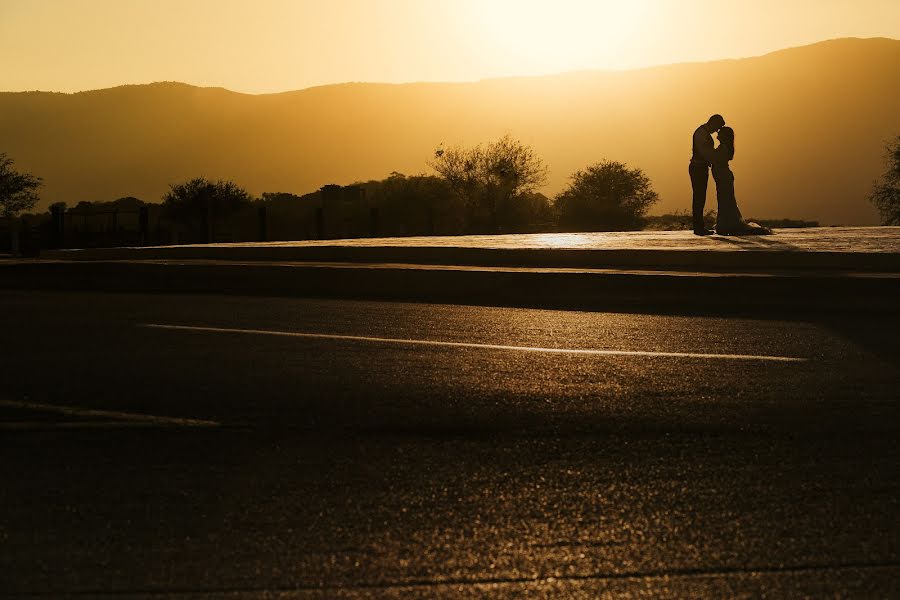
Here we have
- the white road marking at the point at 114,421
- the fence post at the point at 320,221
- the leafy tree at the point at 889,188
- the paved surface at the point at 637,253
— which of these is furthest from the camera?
the leafy tree at the point at 889,188

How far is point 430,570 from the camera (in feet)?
11.9

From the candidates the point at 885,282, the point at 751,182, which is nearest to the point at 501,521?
the point at 885,282

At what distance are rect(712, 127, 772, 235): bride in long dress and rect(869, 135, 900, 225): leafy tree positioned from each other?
208ft

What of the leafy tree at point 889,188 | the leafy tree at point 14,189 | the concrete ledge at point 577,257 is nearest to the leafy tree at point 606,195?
the leafy tree at point 889,188

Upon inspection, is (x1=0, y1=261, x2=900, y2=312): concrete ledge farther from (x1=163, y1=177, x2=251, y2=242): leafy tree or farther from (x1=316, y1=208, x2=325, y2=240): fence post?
(x1=163, y1=177, x2=251, y2=242): leafy tree

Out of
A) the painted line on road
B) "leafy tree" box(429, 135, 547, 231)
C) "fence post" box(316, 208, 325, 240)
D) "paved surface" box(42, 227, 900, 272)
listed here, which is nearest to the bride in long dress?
"paved surface" box(42, 227, 900, 272)

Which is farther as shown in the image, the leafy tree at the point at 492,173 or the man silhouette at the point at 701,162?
the leafy tree at the point at 492,173

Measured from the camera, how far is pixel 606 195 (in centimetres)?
8662

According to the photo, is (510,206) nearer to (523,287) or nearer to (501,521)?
(523,287)

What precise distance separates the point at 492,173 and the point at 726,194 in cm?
6232

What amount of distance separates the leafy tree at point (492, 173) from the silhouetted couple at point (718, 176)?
58.6m

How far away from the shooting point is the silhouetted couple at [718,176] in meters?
20.9

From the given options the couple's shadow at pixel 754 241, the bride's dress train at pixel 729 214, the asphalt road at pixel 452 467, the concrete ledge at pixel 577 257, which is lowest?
the asphalt road at pixel 452 467

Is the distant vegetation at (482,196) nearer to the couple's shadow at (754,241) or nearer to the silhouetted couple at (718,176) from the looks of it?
the silhouetted couple at (718,176)
